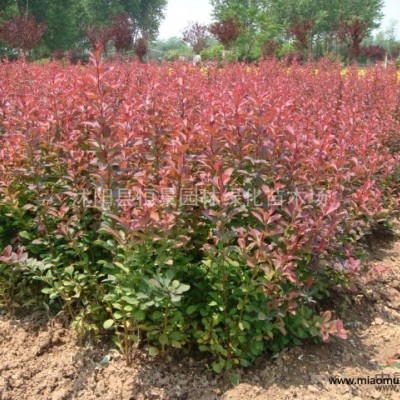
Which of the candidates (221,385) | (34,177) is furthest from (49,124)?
(221,385)

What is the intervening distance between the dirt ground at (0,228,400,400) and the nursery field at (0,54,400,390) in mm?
56

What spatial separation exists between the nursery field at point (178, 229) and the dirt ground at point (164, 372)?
0.06m

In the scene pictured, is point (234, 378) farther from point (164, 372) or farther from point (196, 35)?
point (196, 35)

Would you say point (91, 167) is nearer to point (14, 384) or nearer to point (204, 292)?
point (204, 292)

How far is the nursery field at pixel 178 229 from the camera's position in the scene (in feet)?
7.57

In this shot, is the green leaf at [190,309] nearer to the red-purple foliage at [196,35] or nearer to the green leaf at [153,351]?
the green leaf at [153,351]

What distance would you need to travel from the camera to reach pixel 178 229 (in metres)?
2.38

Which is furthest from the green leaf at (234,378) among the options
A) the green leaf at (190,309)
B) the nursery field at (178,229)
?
the green leaf at (190,309)

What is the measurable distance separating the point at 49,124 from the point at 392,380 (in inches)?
104

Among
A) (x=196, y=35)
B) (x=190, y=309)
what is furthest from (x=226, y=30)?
(x=190, y=309)

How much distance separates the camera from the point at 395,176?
182 inches

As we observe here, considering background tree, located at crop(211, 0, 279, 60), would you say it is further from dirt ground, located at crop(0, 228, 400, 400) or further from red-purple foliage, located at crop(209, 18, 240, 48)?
dirt ground, located at crop(0, 228, 400, 400)

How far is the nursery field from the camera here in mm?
2309

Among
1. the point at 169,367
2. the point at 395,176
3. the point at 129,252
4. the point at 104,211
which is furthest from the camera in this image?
the point at 395,176
